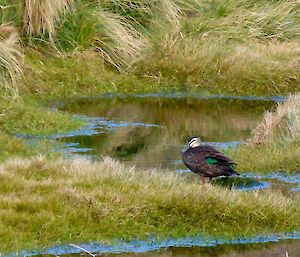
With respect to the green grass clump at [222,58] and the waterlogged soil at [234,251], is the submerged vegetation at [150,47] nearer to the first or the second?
the green grass clump at [222,58]

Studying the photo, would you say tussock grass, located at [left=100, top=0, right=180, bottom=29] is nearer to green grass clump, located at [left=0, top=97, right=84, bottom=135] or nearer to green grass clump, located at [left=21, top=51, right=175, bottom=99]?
green grass clump, located at [left=21, top=51, right=175, bottom=99]

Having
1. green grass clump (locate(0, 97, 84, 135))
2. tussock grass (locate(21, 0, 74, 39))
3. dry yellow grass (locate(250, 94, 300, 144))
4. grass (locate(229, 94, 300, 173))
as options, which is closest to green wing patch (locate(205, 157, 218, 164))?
grass (locate(229, 94, 300, 173))

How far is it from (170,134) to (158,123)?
795mm

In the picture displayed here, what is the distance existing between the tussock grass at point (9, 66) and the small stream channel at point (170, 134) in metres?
0.77

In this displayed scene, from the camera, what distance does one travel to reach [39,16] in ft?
54.2

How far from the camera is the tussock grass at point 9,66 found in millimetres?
14594

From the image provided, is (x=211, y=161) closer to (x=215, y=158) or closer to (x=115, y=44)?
(x=215, y=158)

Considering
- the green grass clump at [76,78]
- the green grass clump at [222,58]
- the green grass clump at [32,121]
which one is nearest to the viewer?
the green grass clump at [32,121]

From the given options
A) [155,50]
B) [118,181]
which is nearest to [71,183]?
[118,181]

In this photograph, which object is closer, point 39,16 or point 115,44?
point 39,16

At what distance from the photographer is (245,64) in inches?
678

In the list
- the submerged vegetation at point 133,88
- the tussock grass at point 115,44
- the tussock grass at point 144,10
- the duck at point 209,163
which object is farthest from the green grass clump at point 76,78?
the duck at point 209,163

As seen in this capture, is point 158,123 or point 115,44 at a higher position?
point 115,44

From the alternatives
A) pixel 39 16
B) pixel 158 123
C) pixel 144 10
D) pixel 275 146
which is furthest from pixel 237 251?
pixel 144 10
